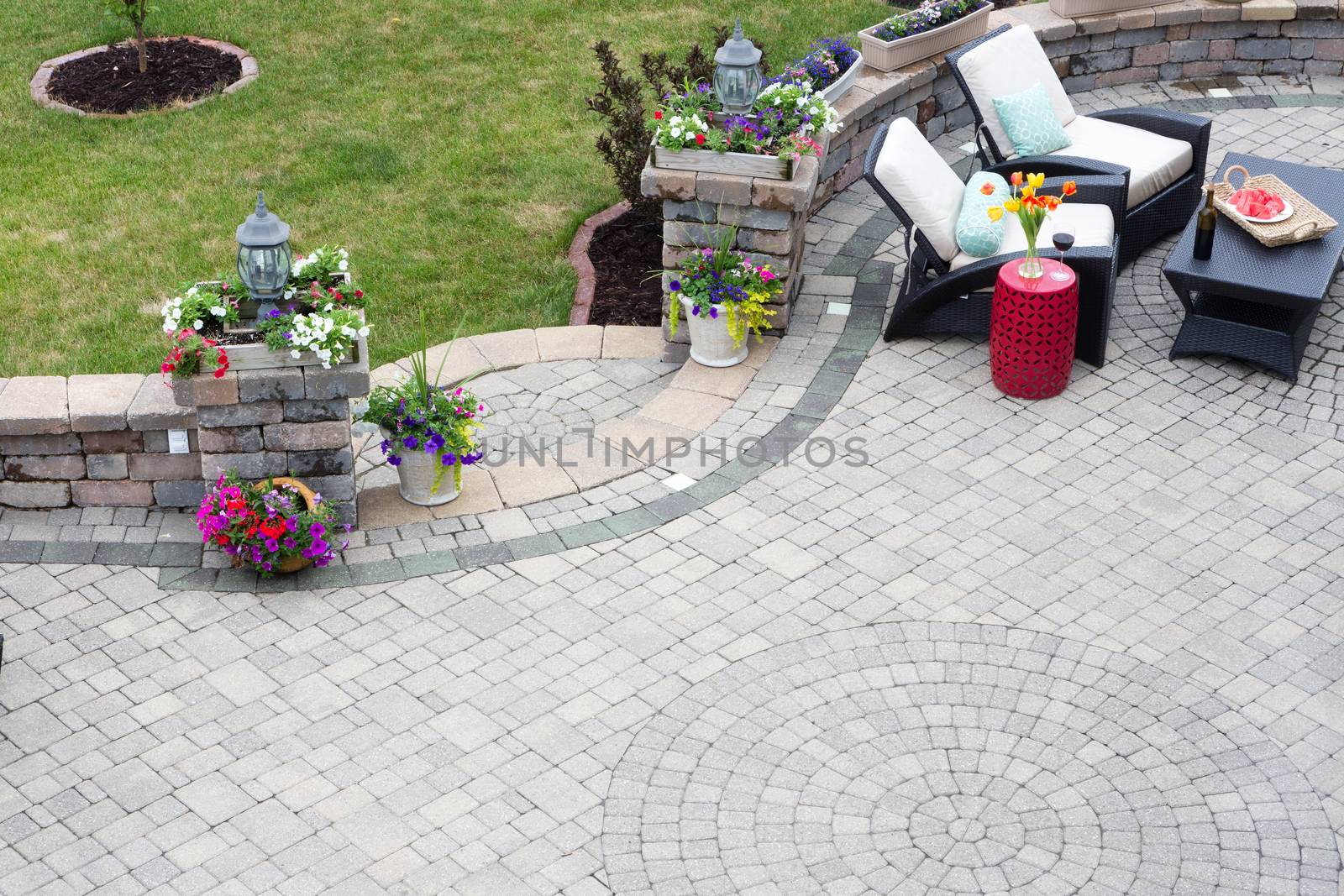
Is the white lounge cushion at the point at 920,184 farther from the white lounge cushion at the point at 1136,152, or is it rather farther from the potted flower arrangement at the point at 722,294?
the white lounge cushion at the point at 1136,152

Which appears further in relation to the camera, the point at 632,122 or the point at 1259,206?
the point at 632,122

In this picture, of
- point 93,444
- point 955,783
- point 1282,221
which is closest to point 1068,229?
point 1282,221

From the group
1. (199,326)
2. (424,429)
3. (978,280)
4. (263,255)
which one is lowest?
(424,429)

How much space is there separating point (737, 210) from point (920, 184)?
1.02 meters

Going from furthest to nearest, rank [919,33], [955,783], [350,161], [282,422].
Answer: [350,161], [919,33], [282,422], [955,783]

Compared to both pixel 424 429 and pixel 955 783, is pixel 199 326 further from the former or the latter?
pixel 955 783

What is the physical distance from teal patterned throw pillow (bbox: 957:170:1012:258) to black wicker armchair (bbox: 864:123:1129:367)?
0.29 ft

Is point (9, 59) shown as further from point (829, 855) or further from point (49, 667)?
point (829, 855)

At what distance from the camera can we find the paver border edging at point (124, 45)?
11922 mm

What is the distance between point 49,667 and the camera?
692 centimetres

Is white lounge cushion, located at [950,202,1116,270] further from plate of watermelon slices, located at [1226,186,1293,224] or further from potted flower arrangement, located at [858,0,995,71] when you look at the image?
potted flower arrangement, located at [858,0,995,71]

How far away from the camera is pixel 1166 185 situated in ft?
32.7

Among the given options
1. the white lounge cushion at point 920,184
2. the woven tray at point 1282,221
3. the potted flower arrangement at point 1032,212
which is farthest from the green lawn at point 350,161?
the woven tray at point 1282,221

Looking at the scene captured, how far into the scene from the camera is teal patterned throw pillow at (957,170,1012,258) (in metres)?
8.73
